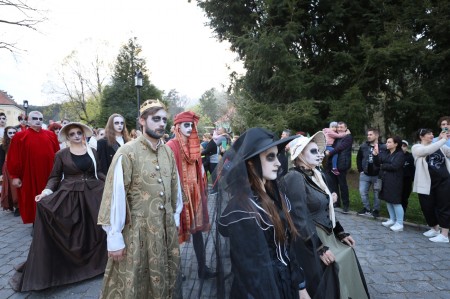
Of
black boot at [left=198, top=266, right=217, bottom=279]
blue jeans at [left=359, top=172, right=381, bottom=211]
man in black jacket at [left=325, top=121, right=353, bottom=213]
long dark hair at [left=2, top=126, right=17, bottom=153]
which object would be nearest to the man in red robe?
long dark hair at [left=2, top=126, right=17, bottom=153]

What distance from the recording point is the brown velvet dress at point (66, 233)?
3.63 metres

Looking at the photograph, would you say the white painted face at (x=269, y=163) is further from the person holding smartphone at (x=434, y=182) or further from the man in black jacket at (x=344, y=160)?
the man in black jacket at (x=344, y=160)

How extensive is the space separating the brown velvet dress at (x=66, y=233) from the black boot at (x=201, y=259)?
222 centimetres

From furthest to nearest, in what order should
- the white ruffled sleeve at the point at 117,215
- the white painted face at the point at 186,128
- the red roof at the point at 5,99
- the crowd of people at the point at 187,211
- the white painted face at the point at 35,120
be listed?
1. the red roof at the point at 5,99
2. the white painted face at the point at 35,120
3. the white painted face at the point at 186,128
4. the white ruffled sleeve at the point at 117,215
5. the crowd of people at the point at 187,211

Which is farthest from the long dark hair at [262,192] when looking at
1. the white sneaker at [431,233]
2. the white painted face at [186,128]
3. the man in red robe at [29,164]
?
the man in red robe at [29,164]

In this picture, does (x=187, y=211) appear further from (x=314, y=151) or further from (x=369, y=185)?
(x=369, y=185)

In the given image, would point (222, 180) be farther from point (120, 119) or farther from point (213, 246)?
point (120, 119)

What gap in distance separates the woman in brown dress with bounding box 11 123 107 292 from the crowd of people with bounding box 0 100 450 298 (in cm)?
1

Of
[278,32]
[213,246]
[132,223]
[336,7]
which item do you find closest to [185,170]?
[132,223]

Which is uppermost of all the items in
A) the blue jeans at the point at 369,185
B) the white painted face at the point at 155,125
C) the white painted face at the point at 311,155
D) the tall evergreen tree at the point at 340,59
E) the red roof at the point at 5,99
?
the red roof at the point at 5,99

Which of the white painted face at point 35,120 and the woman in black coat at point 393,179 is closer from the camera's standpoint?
the white painted face at point 35,120

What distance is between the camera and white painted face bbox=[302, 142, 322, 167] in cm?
320

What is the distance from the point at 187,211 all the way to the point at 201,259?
1676 millimetres

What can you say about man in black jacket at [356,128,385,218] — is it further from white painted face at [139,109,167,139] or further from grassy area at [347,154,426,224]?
white painted face at [139,109,167,139]
